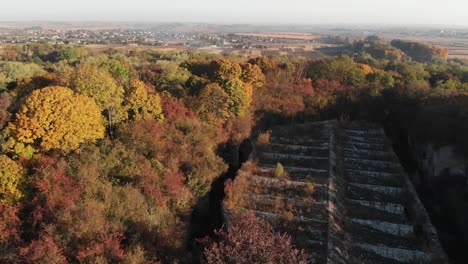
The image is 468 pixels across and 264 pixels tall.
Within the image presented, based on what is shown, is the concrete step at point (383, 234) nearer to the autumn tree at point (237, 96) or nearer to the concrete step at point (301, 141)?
the concrete step at point (301, 141)

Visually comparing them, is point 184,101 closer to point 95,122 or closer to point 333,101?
point 95,122

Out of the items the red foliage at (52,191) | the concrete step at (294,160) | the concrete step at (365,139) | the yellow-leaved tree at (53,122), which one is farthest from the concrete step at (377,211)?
the yellow-leaved tree at (53,122)

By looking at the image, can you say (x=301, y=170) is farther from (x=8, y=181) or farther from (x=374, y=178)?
(x=8, y=181)

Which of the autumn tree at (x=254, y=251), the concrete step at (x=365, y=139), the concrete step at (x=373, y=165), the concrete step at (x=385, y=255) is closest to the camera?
the autumn tree at (x=254, y=251)

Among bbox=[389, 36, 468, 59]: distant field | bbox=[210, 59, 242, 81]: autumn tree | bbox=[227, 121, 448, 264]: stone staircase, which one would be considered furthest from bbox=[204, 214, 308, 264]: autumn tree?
bbox=[389, 36, 468, 59]: distant field

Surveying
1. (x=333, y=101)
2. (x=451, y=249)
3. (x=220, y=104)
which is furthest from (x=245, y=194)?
(x=333, y=101)
